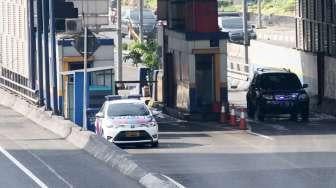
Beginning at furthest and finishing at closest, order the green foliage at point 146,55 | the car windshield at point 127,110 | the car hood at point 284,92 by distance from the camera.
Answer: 1. the green foliage at point 146,55
2. the car hood at point 284,92
3. the car windshield at point 127,110

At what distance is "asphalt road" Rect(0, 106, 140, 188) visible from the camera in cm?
2672

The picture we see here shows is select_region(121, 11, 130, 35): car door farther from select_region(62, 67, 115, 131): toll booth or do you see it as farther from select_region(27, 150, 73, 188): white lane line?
select_region(27, 150, 73, 188): white lane line

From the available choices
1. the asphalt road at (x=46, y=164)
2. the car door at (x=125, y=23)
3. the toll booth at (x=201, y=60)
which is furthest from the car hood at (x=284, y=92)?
the car door at (x=125, y=23)

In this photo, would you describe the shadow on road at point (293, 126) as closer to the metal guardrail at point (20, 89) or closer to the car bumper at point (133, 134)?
the car bumper at point (133, 134)

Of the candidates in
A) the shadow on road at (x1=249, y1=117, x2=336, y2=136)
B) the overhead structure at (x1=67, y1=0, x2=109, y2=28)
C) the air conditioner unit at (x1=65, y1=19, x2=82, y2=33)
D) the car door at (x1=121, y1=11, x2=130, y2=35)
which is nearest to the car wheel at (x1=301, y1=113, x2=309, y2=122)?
→ the shadow on road at (x1=249, y1=117, x2=336, y2=136)

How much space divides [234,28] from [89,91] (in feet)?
134

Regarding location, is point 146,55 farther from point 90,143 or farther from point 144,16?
point 144,16

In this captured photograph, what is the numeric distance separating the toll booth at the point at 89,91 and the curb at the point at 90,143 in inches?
25.3

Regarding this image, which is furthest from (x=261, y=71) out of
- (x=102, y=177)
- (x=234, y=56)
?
(x=234, y=56)

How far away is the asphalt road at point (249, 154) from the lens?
2583 centimetres

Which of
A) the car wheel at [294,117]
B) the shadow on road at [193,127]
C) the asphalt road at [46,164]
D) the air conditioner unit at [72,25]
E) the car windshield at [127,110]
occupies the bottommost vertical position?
the shadow on road at [193,127]

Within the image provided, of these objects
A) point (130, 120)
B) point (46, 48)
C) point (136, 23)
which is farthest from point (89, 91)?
point (136, 23)

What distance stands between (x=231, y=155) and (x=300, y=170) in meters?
4.50

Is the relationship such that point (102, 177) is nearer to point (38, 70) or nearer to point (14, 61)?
point (38, 70)
